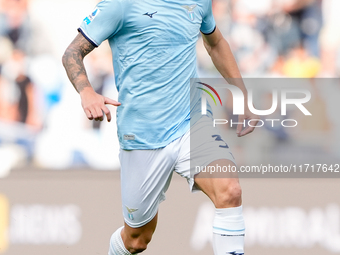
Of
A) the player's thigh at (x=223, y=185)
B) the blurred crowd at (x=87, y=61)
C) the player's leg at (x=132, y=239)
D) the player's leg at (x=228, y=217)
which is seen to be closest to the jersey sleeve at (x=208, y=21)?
the player's thigh at (x=223, y=185)

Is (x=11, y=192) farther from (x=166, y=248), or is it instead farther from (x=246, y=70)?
(x=246, y=70)

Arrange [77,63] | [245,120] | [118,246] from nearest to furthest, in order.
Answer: [77,63] → [245,120] → [118,246]

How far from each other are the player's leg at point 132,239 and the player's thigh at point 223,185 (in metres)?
0.73

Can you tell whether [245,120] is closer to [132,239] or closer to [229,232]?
[229,232]

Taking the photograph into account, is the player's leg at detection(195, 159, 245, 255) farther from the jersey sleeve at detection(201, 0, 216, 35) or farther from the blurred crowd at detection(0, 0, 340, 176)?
the blurred crowd at detection(0, 0, 340, 176)

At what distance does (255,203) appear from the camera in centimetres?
548

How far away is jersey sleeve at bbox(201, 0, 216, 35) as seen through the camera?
12.1 ft

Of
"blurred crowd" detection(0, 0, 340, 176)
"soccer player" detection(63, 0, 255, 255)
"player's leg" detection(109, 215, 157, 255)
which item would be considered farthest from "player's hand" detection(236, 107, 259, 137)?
"blurred crowd" detection(0, 0, 340, 176)

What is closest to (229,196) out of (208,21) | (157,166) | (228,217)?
(228,217)

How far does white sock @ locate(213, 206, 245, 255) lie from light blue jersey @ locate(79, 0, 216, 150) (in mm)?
620

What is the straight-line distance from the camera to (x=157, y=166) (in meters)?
3.51

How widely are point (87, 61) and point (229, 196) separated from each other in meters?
3.42

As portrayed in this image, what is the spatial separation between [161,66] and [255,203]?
98.6 inches

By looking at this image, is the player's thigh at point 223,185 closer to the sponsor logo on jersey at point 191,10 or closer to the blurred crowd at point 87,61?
the sponsor logo on jersey at point 191,10
